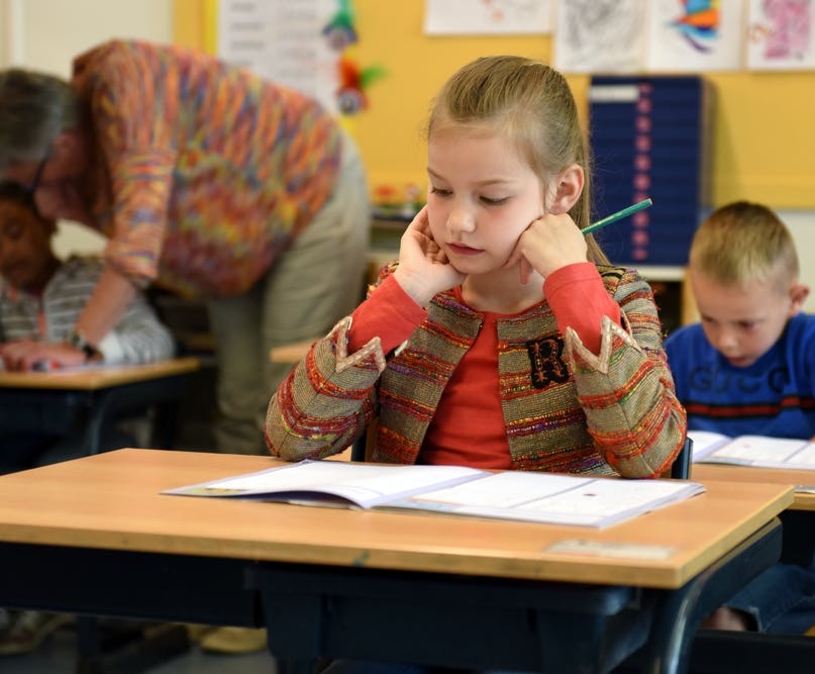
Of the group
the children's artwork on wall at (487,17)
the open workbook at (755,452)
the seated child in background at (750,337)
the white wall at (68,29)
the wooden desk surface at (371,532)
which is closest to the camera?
the wooden desk surface at (371,532)

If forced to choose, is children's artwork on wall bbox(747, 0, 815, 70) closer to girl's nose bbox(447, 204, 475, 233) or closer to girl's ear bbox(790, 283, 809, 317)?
girl's ear bbox(790, 283, 809, 317)

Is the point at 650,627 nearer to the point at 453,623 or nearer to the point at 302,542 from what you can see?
the point at 453,623

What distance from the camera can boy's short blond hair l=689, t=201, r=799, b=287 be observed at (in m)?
2.51

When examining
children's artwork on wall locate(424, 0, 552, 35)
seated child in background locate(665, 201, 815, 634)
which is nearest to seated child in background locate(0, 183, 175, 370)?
children's artwork on wall locate(424, 0, 552, 35)

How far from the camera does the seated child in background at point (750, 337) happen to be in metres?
2.50

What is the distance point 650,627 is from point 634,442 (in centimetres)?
34

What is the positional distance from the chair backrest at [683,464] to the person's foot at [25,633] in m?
2.02

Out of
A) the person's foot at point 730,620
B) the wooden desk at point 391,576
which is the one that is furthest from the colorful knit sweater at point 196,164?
the wooden desk at point 391,576

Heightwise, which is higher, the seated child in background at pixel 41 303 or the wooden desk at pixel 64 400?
the seated child in background at pixel 41 303

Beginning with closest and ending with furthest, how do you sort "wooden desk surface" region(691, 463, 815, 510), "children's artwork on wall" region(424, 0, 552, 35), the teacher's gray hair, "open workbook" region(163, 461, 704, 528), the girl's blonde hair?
"open workbook" region(163, 461, 704, 528), the girl's blonde hair, "wooden desk surface" region(691, 463, 815, 510), the teacher's gray hair, "children's artwork on wall" region(424, 0, 552, 35)

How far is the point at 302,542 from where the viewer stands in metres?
1.14

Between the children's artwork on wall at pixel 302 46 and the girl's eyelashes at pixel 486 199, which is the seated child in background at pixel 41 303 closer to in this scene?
the children's artwork on wall at pixel 302 46

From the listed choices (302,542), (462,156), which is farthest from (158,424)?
(302,542)

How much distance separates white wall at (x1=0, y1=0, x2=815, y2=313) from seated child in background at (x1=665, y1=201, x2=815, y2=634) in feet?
8.63
